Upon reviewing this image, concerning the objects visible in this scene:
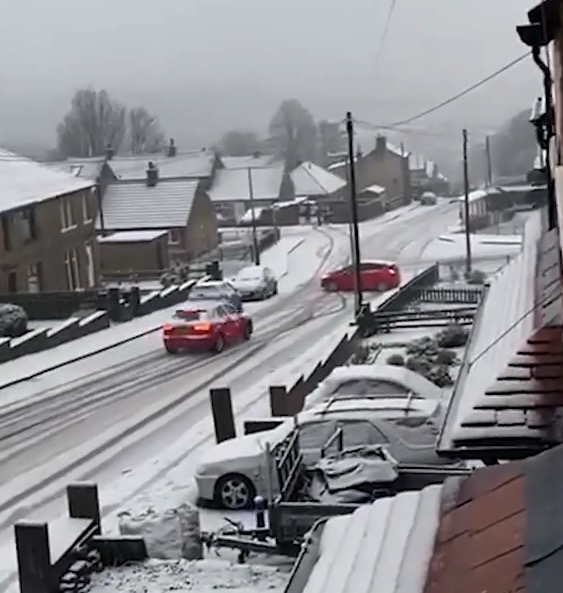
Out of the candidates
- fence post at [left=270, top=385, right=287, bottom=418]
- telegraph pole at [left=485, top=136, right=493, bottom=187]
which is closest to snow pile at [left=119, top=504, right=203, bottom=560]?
fence post at [left=270, top=385, right=287, bottom=418]

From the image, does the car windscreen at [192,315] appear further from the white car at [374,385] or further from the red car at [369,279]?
the red car at [369,279]

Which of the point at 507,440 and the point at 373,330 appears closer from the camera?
the point at 507,440

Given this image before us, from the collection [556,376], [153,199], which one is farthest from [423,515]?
[153,199]

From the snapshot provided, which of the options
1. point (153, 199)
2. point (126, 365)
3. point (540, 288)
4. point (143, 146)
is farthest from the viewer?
point (143, 146)

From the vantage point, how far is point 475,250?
118ft

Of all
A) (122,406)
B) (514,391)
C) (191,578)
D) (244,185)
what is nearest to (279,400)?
(122,406)

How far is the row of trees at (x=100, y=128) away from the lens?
63.0 meters

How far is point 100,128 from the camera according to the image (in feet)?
212

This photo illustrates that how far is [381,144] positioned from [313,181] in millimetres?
4067

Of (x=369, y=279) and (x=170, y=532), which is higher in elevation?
(x=170, y=532)

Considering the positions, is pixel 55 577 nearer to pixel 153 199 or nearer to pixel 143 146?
pixel 153 199

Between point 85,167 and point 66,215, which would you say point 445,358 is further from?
point 85,167

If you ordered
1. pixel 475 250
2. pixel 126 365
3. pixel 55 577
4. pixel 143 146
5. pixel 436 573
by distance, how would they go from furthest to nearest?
pixel 143 146 < pixel 475 250 < pixel 126 365 < pixel 55 577 < pixel 436 573

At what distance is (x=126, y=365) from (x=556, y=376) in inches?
564
